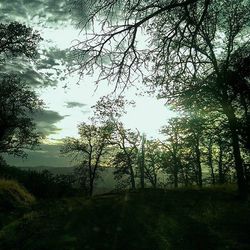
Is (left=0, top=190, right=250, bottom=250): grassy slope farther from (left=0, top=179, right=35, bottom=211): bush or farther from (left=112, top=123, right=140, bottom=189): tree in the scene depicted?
(left=112, top=123, right=140, bottom=189): tree

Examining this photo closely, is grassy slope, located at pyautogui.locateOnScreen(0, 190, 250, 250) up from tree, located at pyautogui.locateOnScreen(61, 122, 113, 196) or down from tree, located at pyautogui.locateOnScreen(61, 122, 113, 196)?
down

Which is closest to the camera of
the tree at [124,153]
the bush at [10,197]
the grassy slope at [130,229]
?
the grassy slope at [130,229]

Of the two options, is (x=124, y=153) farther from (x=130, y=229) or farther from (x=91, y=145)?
(x=130, y=229)

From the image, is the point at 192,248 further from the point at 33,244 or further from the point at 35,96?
the point at 35,96

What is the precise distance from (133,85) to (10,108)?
2010cm

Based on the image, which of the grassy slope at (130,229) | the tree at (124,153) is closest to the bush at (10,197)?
the grassy slope at (130,229)

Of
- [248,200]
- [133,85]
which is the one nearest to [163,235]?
[133,85]

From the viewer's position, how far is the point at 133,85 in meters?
8.62

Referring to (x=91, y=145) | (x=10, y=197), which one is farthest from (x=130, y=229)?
(x=91, y=145)

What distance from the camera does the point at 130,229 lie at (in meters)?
9.59

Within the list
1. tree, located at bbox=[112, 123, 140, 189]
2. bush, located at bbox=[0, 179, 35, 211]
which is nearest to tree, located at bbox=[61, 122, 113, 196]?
tree, located at bbox=[112, 123, 140, 189]

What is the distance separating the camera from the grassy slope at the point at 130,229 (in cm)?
814

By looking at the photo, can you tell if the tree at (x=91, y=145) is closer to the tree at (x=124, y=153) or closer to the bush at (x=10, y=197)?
the tree at (x=124, y=153)

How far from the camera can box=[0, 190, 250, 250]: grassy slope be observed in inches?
320
